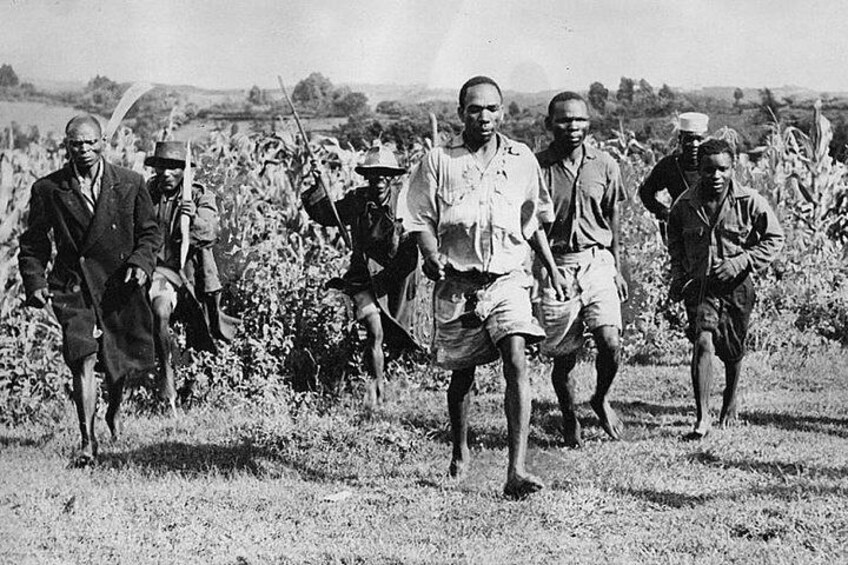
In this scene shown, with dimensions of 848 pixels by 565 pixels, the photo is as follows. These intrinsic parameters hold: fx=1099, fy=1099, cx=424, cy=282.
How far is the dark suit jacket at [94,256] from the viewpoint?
547 cm

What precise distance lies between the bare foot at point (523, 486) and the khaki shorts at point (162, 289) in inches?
109

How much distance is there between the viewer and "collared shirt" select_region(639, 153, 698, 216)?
264 inches

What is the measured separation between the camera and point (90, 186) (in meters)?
5.54

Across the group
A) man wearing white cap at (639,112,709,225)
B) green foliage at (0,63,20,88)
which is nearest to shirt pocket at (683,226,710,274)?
man wearing white cap at (639,112,709,225)

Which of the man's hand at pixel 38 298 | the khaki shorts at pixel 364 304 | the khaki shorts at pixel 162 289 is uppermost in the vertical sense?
the man's hand at pixel 38 298

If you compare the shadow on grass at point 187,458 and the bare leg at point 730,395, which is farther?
the bare leg at point 730,395

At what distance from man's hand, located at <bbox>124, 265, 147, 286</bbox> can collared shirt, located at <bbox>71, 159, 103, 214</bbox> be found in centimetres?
35

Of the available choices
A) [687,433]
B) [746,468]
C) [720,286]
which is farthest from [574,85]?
[746,468]

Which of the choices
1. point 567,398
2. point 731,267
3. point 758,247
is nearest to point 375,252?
point 567,398

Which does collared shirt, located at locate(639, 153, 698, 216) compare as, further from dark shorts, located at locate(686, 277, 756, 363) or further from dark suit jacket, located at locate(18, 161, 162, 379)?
dark suit jacket, located at locate(18, 161, 162, 379)

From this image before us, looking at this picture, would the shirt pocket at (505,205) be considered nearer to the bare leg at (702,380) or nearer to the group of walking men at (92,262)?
the bare leg at (702,380)

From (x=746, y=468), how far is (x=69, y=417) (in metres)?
3.90

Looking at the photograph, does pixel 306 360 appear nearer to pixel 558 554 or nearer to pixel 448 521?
pixel 448 521

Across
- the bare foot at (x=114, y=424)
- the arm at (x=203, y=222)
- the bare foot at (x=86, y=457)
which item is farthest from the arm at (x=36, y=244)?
the arm at (x=203, y=222)
